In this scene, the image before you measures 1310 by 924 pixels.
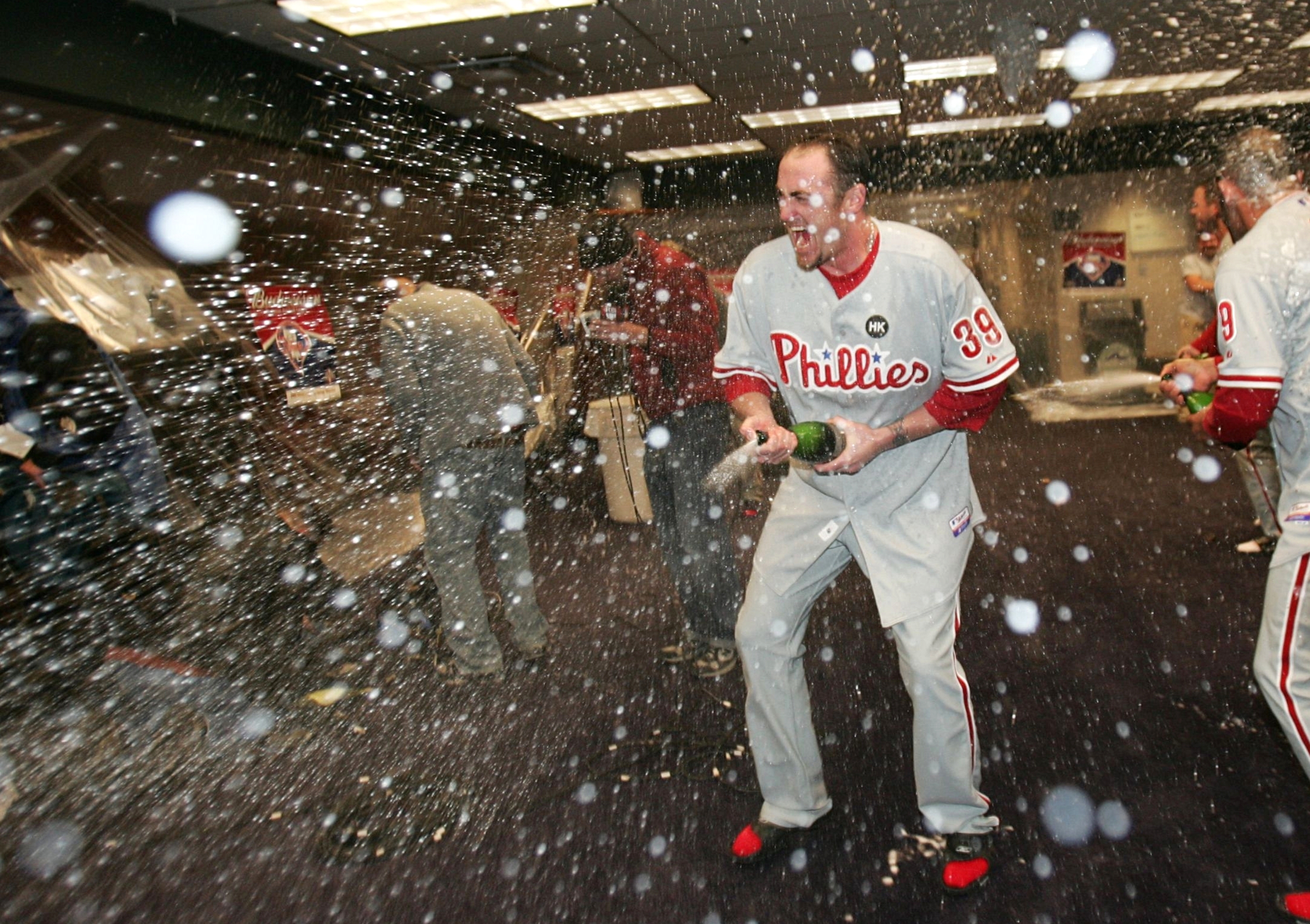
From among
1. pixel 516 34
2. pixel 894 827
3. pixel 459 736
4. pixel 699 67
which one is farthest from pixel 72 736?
pixel 699 67

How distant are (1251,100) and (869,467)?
39.9 feet

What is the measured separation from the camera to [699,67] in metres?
7.62

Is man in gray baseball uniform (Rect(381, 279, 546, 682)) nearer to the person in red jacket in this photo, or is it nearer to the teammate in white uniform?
the person in red jacket

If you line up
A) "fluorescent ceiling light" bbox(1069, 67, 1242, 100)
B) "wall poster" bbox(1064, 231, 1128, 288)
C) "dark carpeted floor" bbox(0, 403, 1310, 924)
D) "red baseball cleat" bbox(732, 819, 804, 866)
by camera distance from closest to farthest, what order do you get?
"dark carpeted floor" bbox(0, 403, 1310, 924) < "red baseball cleat" bbox(732, 819, 804, 866) < "fluorescent ceiling light" bbox(1069, 67, 1242, 100) < "wall poster" bbox(1064, 231, 1128, 288)

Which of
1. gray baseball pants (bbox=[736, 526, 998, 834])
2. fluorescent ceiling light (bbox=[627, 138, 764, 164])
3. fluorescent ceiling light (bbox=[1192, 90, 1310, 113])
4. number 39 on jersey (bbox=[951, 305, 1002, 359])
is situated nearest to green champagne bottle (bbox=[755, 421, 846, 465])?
gray baseball pants (bbox=[736, 526, 998, 834])

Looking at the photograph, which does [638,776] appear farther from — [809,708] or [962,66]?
[962,66]

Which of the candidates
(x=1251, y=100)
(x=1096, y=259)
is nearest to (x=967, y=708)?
(x=1096, y=259)

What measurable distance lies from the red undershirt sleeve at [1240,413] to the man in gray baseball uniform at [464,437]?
248 cm

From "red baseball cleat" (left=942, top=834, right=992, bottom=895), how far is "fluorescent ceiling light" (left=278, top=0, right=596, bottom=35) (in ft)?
17.7

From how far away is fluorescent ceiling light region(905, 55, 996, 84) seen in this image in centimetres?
809

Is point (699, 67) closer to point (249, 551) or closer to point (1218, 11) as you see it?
point (1218, 11)

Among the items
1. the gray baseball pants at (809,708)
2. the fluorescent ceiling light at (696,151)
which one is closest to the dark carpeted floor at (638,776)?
the gray baseball pants at (809,708)

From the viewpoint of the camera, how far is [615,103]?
8656mm

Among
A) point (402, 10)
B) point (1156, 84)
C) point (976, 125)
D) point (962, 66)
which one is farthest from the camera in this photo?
point (976, 125)
